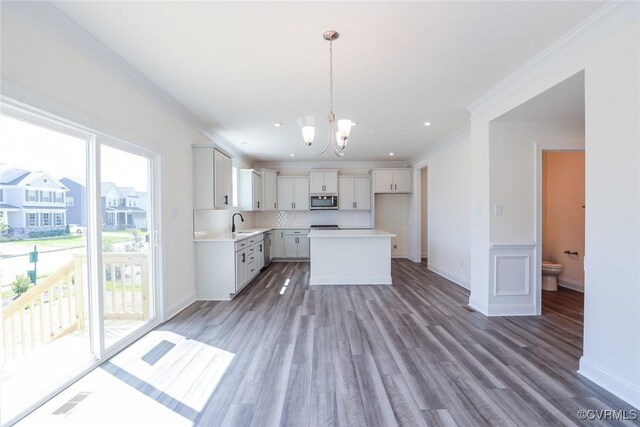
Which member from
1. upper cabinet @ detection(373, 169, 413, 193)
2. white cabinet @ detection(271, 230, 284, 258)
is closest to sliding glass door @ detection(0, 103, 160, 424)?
white cabinet @ detection(271, 230, 284, 258)

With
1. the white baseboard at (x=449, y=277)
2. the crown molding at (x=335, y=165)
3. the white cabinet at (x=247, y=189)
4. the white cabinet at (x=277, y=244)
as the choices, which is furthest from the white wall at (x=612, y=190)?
the white cabinet at (x=277, y=244)

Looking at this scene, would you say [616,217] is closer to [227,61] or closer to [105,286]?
[227,61]

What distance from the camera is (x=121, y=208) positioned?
2592 mm

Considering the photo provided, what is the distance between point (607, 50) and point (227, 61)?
287 centimetres

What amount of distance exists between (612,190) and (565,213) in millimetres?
3252

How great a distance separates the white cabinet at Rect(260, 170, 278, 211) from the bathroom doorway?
17.9 ft

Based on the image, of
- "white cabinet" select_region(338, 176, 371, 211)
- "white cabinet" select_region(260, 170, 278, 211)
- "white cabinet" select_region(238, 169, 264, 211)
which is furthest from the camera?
"white cabinet" select_region(338, 176, 371, 211)

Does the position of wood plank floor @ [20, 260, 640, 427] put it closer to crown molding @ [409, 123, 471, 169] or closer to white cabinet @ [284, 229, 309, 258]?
crown molding @ [409, 123, 471, 169]

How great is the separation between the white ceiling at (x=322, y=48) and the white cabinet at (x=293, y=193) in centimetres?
335

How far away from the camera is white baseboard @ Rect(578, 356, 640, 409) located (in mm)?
1723

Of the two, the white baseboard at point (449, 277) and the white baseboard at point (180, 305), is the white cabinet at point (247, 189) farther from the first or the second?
the white baseboard at point (449, 277)

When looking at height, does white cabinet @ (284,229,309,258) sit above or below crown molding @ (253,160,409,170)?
below

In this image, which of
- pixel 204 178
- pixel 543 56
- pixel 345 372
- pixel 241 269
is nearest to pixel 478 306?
pixel 345 372

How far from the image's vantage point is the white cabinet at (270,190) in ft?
22.2
